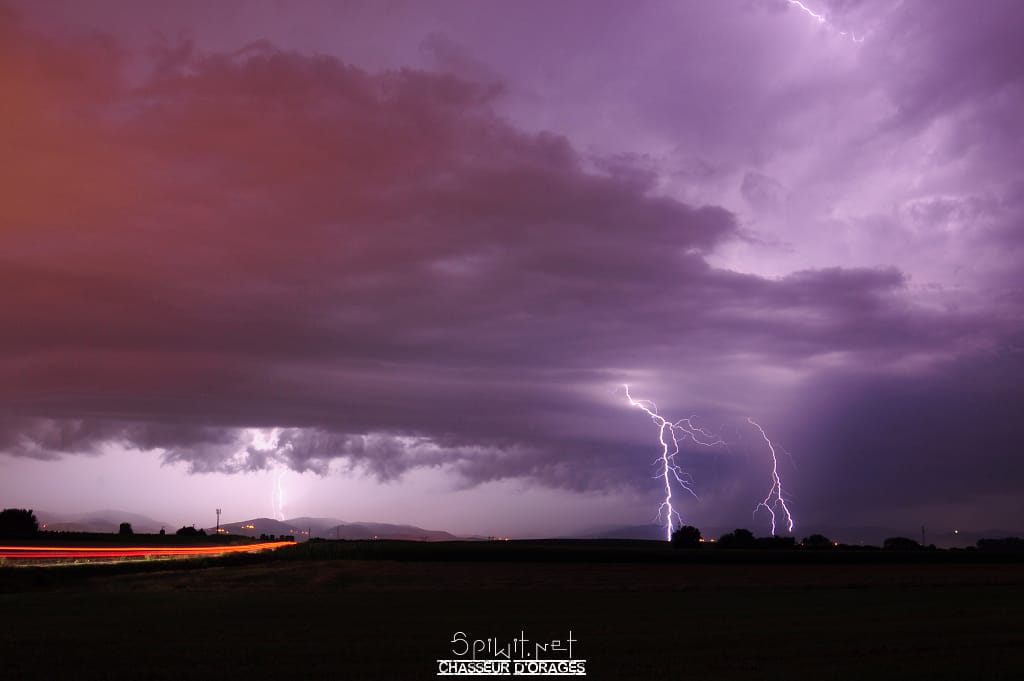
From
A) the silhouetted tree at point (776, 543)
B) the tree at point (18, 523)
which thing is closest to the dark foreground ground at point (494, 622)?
the silhouetted tree at point (776, 543)

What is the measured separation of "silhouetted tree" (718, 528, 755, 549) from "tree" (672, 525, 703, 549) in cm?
325

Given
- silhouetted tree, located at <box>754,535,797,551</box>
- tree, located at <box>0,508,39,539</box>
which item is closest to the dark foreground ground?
silhouetted tree, located at <box>754,535,797,551</box>

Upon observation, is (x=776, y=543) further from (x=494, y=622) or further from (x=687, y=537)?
(x=494, y=622)

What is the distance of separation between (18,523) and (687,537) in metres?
105

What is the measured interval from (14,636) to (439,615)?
47.2ft

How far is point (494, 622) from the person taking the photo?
30891mm

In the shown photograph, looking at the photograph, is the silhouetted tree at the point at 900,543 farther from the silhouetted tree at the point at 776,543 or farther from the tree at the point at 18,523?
the tree at the point at 18,523

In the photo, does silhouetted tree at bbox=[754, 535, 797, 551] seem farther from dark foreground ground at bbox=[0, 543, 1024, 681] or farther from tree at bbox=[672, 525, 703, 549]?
dark foreground ground at bbox=[0, 543, 1024, 681]

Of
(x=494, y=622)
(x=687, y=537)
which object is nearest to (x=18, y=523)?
(x=687, y=537)

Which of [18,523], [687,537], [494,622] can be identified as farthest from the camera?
[18,523]

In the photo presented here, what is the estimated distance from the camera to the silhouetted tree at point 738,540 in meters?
113

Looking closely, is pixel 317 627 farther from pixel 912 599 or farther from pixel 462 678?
pixel 912 599

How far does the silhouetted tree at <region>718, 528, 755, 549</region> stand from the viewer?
370ft

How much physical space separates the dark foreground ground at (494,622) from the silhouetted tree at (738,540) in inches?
2030
